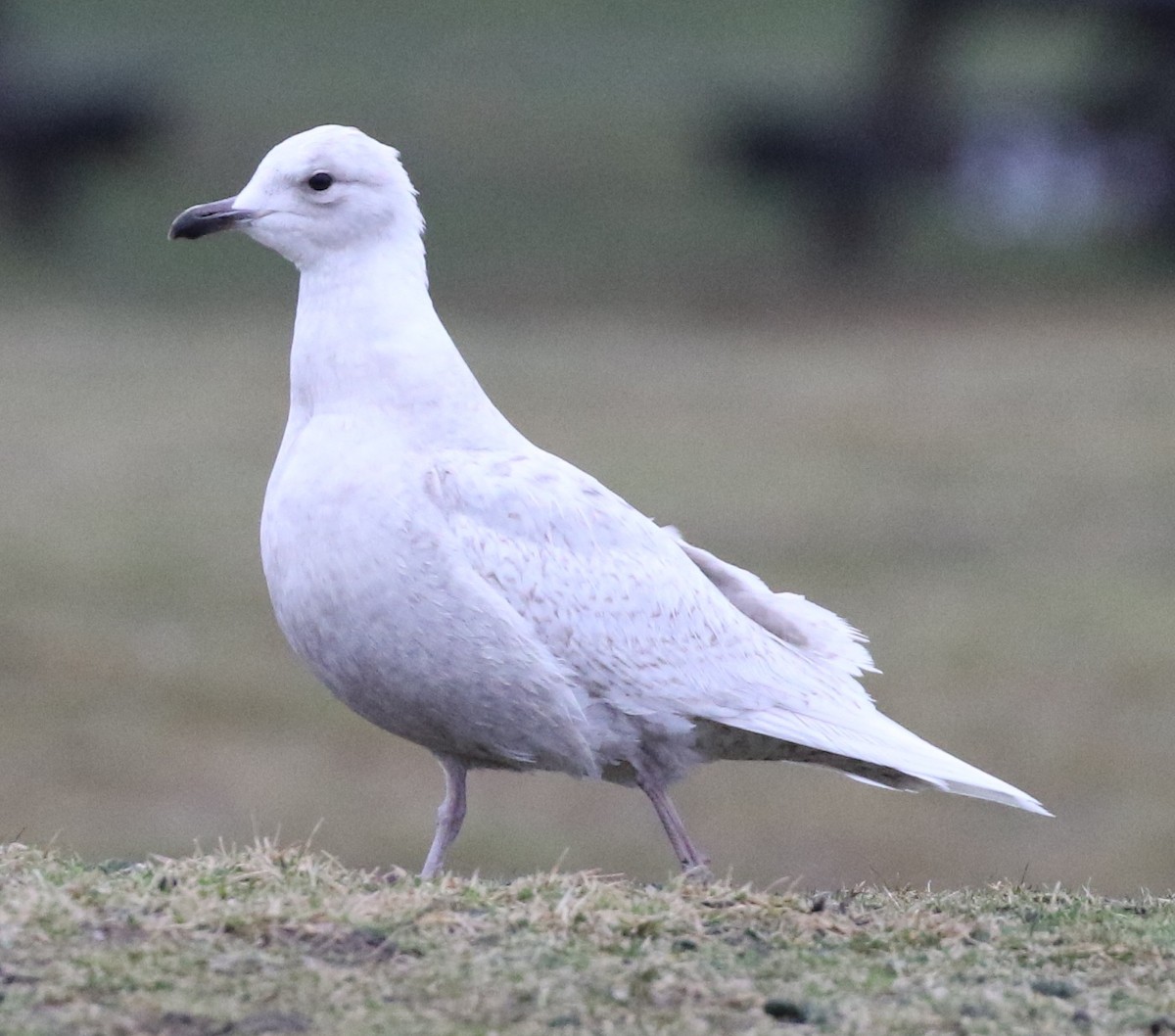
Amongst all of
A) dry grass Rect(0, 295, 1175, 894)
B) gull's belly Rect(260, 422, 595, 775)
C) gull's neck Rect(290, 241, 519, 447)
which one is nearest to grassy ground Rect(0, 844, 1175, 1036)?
gull's belly Rect(260, 422, 595, 775)

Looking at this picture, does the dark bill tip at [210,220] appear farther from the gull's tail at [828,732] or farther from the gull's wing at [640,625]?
the gull's tail at [828,732]

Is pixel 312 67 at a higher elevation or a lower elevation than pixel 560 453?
higher

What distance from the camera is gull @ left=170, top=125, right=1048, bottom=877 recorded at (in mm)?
6719

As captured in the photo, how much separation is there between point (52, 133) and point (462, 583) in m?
36.7

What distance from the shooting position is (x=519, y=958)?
221 inches

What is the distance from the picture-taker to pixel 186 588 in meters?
19.7

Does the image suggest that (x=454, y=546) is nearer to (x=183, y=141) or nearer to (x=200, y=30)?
(x=183, y=141)

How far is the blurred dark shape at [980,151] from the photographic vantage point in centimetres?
4084

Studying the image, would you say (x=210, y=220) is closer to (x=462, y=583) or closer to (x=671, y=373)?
(x=462, y=583)

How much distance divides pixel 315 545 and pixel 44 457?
17.8m

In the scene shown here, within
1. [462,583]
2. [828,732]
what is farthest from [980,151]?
[462,583]

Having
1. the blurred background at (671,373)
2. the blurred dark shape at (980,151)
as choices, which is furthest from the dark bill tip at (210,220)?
the blurred dark shape at (980,151)

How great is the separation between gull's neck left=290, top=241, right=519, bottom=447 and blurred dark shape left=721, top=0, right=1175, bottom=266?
33.4m

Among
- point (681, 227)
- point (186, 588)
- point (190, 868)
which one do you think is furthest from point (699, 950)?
point (681, 227)
